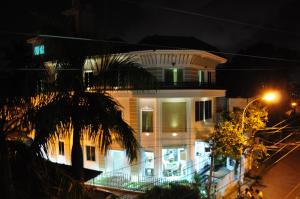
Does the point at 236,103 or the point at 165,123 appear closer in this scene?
the point at 165,123

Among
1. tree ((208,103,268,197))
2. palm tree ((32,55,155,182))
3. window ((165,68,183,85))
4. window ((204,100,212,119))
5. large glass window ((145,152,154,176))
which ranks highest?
window ((165,68,183,85))

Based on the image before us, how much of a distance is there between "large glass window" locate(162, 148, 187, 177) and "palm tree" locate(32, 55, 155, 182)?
36.2 feet

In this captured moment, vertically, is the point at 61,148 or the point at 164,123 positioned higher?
the point at 164,123

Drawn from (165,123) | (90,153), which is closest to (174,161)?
(165,123)

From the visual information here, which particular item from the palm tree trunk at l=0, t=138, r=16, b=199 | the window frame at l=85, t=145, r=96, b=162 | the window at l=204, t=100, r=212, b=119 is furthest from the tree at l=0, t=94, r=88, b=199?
the window at l=204, t=100, r=212, b=119

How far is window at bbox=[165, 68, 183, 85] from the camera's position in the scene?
17.9 metres

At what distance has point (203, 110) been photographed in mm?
19938

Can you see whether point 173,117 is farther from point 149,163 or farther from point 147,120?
point 149,163

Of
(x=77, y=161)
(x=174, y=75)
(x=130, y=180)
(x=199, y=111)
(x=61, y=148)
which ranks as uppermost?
(x=174, y=75)

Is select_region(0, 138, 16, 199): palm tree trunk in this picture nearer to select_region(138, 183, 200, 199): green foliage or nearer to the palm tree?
the palm tree

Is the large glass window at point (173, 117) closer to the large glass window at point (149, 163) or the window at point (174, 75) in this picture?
the window at point (174, 75)

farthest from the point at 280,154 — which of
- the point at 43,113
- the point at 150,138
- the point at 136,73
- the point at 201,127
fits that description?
the point at 43,113

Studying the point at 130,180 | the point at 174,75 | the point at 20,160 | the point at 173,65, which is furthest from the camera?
the point at 174,75

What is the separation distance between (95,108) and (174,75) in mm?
12017
